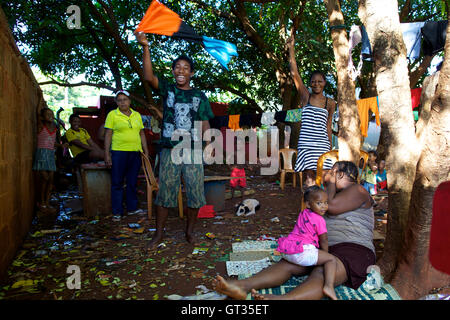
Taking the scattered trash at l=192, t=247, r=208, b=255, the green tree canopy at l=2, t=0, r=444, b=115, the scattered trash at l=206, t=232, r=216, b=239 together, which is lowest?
the scattered trash at l=192, t=247, r=208, b=255

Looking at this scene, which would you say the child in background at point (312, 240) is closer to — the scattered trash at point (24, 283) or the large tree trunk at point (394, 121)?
the large tree trunk at point (394, 121)

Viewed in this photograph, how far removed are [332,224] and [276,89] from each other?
9.38 meters

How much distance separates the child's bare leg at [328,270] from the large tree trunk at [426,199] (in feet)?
2.02

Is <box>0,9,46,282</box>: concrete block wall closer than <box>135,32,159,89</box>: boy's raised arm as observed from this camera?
Yes

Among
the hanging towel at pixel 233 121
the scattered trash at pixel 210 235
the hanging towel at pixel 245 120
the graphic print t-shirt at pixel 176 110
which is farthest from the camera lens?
the hanging towel at pixel 233 121

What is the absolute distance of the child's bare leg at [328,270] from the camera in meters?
2.33

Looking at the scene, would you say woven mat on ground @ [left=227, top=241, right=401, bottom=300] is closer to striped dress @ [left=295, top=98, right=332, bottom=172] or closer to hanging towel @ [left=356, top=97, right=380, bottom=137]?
striped dress @ [left=295, top=98, right=332, bottom=172]

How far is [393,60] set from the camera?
9.22ft

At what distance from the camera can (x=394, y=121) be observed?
9.18 ft

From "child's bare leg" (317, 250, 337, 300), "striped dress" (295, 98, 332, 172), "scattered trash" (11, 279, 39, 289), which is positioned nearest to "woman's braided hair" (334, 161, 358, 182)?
"child's bare leg" (317, 250, 337, 300)

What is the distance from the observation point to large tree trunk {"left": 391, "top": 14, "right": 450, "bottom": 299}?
2449 millimetres

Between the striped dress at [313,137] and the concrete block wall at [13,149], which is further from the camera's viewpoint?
the striped dress at [313,137]

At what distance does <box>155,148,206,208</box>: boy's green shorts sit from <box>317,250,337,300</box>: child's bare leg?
181 cm

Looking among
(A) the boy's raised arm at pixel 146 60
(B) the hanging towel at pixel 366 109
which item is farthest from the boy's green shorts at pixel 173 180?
(B) the hanging towel at pixel 366 109
